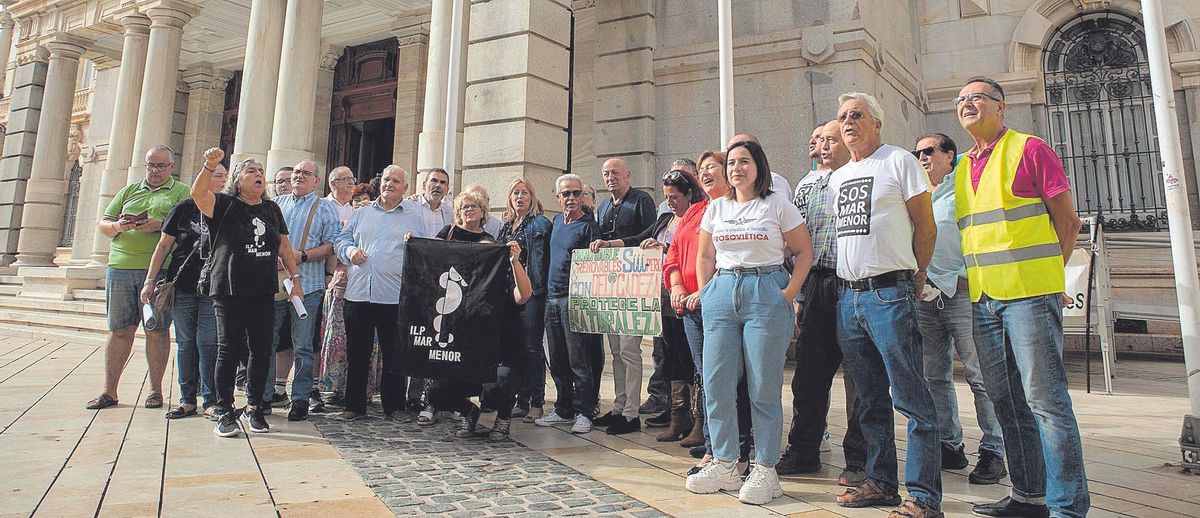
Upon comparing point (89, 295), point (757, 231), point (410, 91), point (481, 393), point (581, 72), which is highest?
point (410, 91)

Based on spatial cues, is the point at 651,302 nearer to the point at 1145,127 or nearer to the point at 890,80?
the point at 890,80

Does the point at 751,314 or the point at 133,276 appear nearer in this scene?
the point at 751,314

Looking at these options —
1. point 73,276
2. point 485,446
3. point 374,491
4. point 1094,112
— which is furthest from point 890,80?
point 73,276

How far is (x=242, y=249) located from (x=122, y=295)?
1720 mm

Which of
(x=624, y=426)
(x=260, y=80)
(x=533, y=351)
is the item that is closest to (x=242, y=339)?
(x=533, y=351)

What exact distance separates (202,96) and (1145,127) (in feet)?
83.8

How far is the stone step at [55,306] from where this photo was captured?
12555 millimetres

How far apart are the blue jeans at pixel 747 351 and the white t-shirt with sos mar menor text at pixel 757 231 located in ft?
0.22

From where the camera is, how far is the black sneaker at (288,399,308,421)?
5289 mm

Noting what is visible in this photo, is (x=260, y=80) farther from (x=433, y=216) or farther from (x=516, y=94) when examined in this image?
(x=433, y=216)

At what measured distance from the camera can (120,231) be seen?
222 inches

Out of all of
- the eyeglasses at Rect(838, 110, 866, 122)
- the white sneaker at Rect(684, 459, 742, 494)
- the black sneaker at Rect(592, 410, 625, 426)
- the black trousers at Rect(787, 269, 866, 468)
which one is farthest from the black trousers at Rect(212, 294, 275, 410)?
the eyeglasses at Rect(838, 110, 866, 122)

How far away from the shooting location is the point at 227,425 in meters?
4.67

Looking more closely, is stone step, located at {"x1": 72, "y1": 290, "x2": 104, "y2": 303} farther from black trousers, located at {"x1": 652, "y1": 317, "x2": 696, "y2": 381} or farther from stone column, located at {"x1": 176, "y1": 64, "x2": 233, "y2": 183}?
black trousers, located at {"x1": 652, "y1": 317, "x2": 696, "y2": 381}
